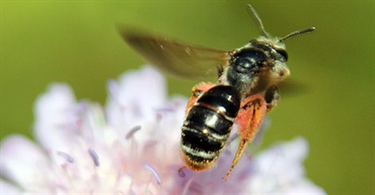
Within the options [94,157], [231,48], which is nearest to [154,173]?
[94,157]

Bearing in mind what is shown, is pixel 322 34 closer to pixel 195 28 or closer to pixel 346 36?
pixel 346 36

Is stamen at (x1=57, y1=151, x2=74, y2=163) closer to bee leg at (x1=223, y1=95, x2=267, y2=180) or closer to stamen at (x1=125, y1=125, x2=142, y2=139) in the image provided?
stamen at (x1=125, y1=125, x2=142, y2=139)

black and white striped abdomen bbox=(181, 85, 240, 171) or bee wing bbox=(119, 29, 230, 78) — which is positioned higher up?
bee wing bbox=(119, 29, 230, 78)

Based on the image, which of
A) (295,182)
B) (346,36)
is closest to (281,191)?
(295,182)

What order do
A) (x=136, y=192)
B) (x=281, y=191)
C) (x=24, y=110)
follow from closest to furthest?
(x=136, y=192), (x=281, y=191), (x=24, y=110)

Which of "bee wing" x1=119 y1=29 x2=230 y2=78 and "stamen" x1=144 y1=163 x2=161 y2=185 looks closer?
"bee wing" x1=119 y1=29 x2=230 y2=78

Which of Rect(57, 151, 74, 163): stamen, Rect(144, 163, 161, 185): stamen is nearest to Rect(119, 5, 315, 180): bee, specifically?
Rect(144, 163, 161, 185): stamen

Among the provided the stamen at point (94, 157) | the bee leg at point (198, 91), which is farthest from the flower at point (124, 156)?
the bee leg at point (198, 91)
